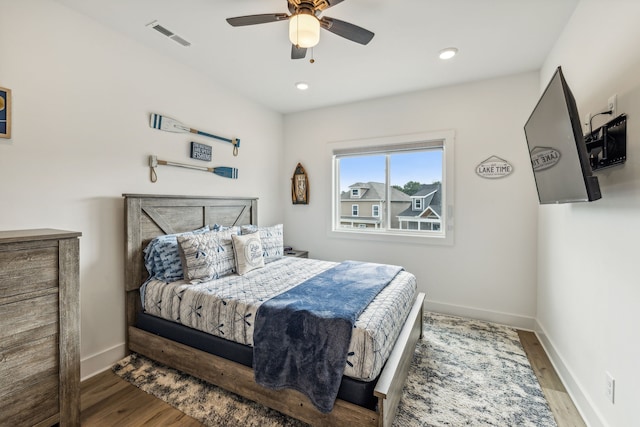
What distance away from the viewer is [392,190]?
12.5 feet

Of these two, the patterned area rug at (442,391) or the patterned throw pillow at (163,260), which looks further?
the patterned throw pillow at (163,260)

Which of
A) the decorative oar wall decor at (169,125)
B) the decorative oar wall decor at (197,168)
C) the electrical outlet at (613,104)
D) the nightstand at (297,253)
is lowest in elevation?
the nightstand at (297,253)

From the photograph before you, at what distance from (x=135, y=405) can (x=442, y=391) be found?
84.1 inches

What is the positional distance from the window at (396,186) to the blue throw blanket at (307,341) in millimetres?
1919

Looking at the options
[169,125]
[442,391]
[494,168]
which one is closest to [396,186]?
[494,168]

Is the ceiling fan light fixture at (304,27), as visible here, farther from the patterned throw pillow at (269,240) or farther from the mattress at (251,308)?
the patterned throw pillow at (269,240)

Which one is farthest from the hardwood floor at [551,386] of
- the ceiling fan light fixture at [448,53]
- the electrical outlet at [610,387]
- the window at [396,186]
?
the ceiling fan light fixture at [448,53]

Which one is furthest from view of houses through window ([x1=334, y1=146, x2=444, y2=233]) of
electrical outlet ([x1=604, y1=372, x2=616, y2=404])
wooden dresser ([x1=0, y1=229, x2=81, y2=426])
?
wooden dresser ([x1=0, y1=229, x2=81, y2=426])

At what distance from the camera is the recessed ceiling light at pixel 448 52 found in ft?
8.33

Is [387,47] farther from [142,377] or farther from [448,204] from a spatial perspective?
[142,377]

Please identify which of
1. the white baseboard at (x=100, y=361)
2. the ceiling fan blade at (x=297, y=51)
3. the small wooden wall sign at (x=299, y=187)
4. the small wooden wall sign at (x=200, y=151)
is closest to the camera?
the ceiling fan blade at (x=297, y=51)

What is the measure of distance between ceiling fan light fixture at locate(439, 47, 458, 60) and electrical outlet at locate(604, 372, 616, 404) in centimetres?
266

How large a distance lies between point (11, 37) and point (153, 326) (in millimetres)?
2246

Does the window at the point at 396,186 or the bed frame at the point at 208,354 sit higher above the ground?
the window at the point at 396,186
